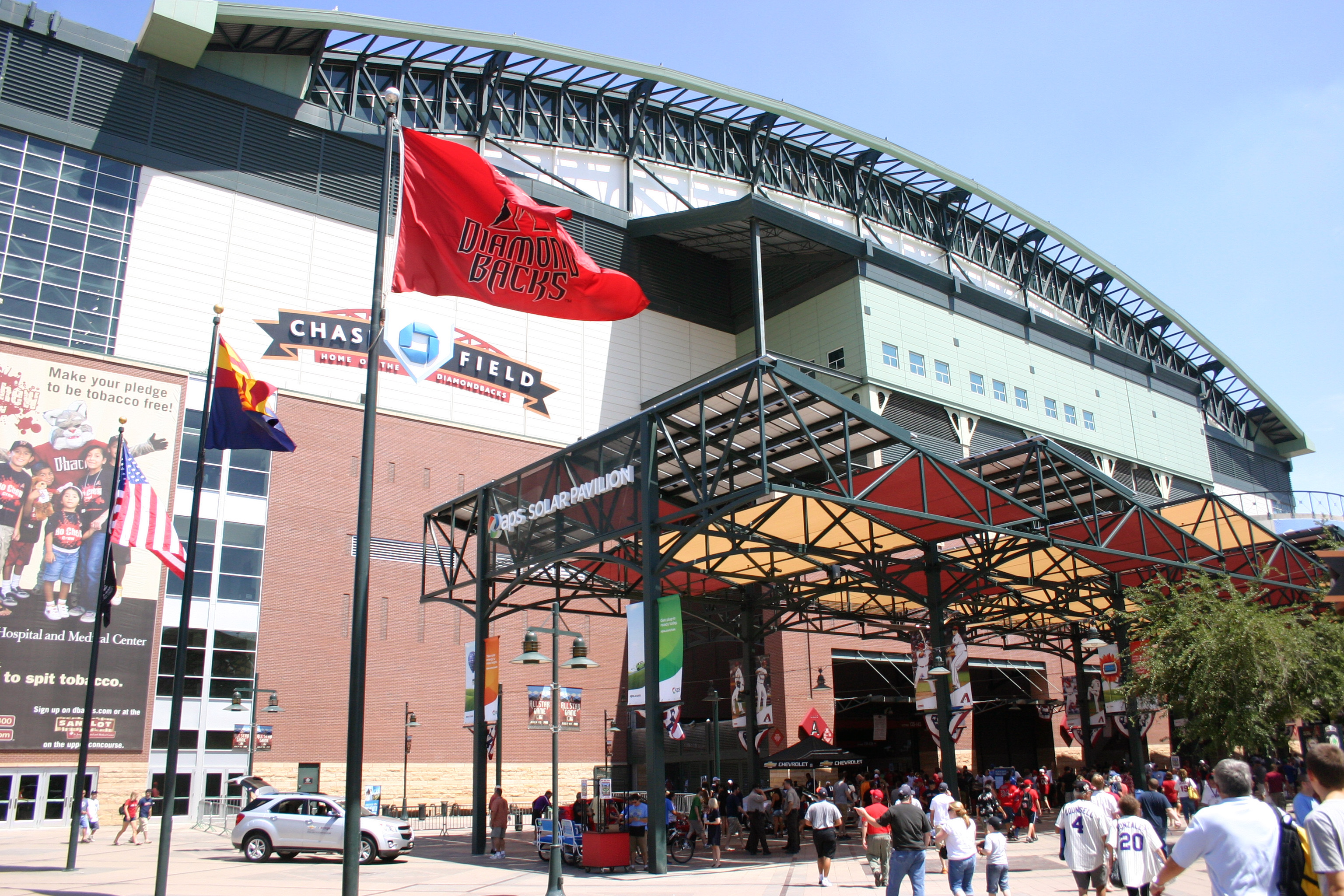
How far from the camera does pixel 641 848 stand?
2270 centimetres

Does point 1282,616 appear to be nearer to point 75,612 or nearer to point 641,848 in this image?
point 641,848

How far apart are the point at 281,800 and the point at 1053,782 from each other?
31926 millimetres

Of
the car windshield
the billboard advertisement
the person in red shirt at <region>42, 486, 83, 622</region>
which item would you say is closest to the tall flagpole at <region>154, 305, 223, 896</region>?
the car windshield

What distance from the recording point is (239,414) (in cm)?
1825

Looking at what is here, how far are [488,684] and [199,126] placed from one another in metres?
32.9

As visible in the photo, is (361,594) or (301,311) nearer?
(361,594)

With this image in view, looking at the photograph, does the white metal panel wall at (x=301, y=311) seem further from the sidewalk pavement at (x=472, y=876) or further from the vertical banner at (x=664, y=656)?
the vertical banner at (x=664, y=656)

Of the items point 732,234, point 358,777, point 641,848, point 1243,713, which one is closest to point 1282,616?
point 1243,713

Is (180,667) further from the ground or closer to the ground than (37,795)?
further from the ground

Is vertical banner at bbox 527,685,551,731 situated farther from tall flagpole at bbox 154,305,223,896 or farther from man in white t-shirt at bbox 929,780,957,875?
man in white t-shirt at bbox 929,780,957,875

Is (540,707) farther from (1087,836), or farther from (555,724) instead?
(1087,836)

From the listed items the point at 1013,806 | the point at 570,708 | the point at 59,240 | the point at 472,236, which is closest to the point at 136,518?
the point at 472,236

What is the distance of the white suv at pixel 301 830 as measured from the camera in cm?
2412

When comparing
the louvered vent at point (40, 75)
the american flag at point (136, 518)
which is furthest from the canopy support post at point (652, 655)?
the louvered vent at point (40, 75)
